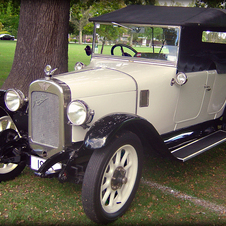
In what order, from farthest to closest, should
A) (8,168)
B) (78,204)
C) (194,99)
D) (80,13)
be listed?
(80,13), (194,99), (8,168), (78,204)

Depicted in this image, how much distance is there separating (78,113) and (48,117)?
0.39m

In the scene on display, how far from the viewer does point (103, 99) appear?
3012 mm

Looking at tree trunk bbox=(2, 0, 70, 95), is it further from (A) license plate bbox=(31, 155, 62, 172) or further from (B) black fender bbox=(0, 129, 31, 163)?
(A) license plate bbox=(31, 155, 62, 172)

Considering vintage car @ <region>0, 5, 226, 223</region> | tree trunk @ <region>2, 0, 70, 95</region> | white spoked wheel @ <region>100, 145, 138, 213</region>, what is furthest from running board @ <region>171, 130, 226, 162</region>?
tree trunk @ <region>2, 0, 70, 95</region>

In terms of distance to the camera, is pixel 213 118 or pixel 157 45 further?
pixel 213 118

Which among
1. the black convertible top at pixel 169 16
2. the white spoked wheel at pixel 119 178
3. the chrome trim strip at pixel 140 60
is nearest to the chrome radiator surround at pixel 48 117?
the white spoked wheel at pixel 119 178

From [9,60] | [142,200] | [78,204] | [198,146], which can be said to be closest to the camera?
[78,204]

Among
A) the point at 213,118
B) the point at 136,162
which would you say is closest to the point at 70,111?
the point at 136,162

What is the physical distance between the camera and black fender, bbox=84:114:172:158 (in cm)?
256

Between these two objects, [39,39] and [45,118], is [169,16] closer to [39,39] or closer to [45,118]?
[45,118]

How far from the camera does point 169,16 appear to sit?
12.1ft

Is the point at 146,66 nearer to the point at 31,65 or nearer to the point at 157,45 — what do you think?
the point at 157,45

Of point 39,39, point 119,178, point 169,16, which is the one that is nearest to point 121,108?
point 119,178

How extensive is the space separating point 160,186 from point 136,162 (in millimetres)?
758
